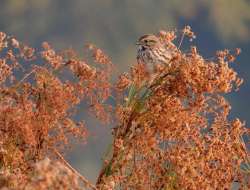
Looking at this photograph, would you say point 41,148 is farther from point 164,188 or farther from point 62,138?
point 164,188

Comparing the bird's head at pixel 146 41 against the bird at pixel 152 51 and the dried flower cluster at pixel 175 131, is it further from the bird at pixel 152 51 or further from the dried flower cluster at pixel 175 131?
the dried flower cluster at pixel 175 131

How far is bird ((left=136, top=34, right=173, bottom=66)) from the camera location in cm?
631

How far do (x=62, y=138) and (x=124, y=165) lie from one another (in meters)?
0.63

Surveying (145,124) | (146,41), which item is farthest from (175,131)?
(146,41)

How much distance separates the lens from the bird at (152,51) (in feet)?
20.7

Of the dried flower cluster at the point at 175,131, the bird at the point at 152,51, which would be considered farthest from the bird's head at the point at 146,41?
the dried flower cluster at the point at 175,131

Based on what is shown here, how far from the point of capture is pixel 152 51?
7398mm

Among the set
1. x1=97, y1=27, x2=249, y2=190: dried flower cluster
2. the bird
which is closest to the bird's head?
the bird

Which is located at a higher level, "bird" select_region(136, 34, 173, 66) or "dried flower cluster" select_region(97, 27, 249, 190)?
"bird" select_region(136, 34, 173, 66)

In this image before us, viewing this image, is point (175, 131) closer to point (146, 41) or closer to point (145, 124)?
point (145, 124)

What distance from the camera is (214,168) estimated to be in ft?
16.5

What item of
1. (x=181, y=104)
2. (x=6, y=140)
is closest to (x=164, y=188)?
(x=181, y=104)

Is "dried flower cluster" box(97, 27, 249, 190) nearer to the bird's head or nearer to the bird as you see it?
the bird

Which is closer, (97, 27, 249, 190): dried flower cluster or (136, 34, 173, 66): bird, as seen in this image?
(97, 27, 249, 190): dried flower cluster
